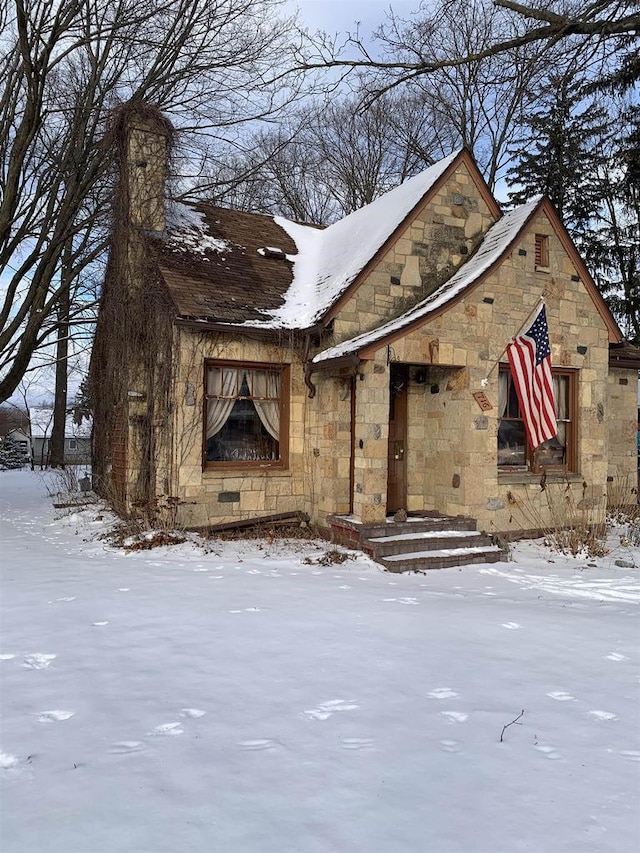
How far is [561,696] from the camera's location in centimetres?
382

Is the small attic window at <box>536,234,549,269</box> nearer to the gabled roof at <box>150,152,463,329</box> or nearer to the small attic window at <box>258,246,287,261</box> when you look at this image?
the gabled roof at <box>150,152,463,329</box>

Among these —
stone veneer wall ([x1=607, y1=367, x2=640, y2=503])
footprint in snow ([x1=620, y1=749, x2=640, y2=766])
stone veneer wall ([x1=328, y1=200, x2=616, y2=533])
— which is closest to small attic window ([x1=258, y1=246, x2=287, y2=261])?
stone veneer wall ([x1=328, y1=200, x2=616, y2=533])

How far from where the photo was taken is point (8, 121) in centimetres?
1120

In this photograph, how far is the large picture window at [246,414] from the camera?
954cm

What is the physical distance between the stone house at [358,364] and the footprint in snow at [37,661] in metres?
4.67

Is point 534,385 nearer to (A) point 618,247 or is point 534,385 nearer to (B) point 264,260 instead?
(B) point 264,260

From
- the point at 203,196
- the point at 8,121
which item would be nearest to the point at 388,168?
the point at 203,196

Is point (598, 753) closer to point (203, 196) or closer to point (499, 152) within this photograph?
point (203, 196)

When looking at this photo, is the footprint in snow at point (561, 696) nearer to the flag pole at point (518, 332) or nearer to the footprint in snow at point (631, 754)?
the footprint in snow at point (631, 754)

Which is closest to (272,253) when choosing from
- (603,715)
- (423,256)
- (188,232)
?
(188,232)

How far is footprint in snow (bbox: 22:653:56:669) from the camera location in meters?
4.09

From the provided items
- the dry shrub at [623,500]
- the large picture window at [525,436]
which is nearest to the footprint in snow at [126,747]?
the large picture window at [525,436]

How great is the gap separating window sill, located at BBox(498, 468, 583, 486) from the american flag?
3.06 feet

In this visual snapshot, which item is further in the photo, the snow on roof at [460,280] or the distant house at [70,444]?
the distant house at [70,444]
